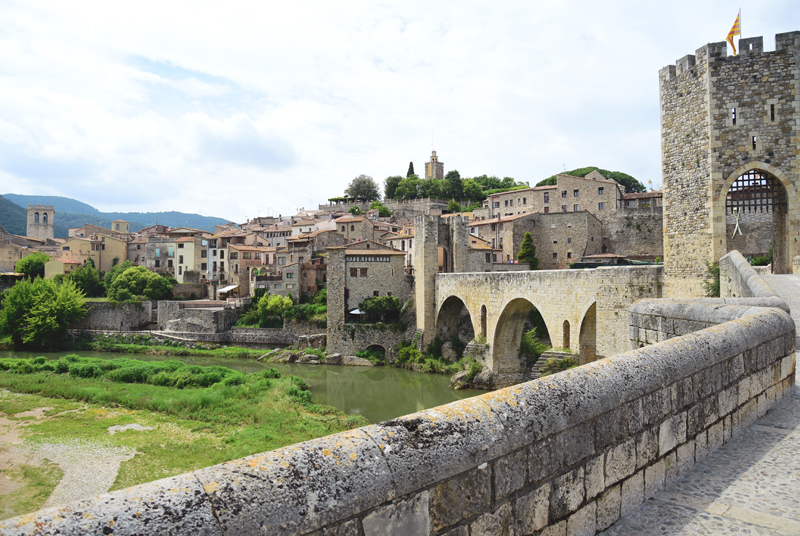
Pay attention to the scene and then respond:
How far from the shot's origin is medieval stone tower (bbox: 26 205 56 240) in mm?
94188

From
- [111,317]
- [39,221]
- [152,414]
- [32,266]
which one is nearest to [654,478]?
[152,414]

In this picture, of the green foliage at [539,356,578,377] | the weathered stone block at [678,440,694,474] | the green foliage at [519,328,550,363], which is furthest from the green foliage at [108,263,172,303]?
the weathered stone block at [678,440,694,474]

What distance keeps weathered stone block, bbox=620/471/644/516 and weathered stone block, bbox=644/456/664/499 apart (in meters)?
0.07

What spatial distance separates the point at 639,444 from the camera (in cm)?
358

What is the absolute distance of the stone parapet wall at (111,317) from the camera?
48.9 metres

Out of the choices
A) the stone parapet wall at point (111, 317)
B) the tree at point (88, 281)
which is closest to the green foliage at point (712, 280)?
the stone parapet wall at point (111, 317)

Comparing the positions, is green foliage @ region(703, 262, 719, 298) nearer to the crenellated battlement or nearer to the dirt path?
the crenellated battlement

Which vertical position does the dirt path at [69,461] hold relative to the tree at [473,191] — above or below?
below

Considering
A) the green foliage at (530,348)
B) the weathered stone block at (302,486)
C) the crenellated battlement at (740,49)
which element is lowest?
the green foliage at (530,348)

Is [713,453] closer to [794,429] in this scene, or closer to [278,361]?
[794,429]

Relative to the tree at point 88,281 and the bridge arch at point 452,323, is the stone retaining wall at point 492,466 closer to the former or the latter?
the bridge arch at point 452,323

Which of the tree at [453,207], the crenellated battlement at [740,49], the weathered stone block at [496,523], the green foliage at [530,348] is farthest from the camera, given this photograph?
the tree at [453,207]

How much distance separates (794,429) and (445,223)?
116ft

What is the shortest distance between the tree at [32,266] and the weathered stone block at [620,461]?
Result: 2707 inches
